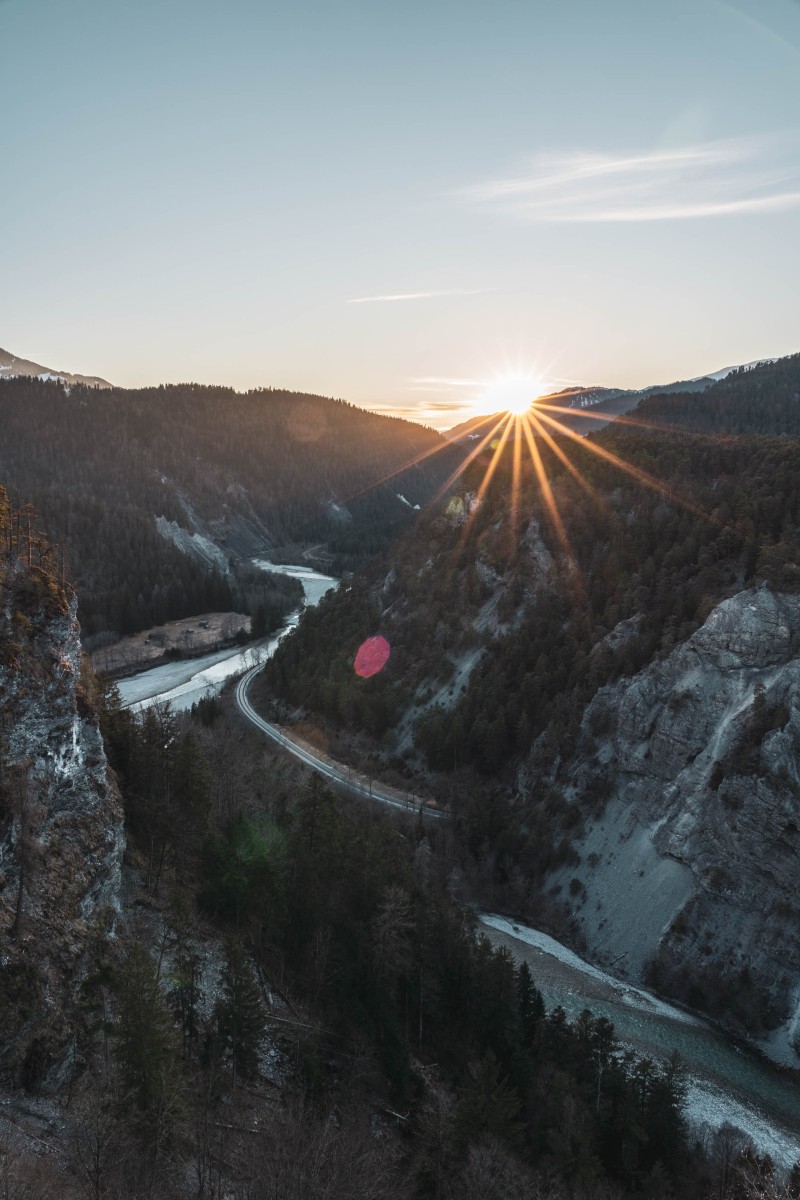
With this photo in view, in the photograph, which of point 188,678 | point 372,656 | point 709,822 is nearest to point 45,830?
point 709,822

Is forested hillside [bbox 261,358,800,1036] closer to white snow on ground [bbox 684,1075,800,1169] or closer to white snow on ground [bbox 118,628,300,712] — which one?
white snow on ground [bbox 684,1075,800,1169]

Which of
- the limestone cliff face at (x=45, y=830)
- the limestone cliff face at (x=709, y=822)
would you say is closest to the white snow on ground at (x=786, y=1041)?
the limestone cliff face at (x=709, y=822)

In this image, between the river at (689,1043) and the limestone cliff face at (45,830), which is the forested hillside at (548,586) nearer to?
the river at (689,1043)

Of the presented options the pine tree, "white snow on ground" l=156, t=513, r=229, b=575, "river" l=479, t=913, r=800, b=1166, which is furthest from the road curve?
"white snow on ground" l=156, t=513, r=229, b=575

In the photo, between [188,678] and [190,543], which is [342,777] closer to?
[188,678]

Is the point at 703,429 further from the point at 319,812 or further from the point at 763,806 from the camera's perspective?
the point at 319,812

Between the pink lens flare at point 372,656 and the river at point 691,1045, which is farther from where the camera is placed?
the pink lens flare at point 372,656
